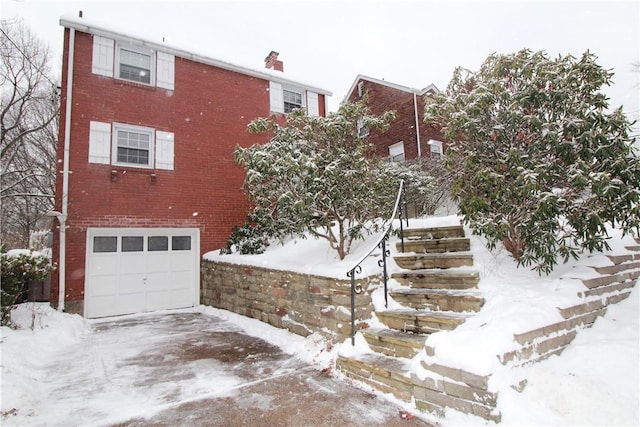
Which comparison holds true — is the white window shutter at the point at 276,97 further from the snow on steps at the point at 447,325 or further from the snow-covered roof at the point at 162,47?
the snow on steps at the point at 447,325

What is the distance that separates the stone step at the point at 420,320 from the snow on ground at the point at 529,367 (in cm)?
24

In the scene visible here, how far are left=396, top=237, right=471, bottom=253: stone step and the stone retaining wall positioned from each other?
3.02ft

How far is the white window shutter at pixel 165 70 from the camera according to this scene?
33.0 ft

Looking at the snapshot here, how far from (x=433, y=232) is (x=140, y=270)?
7.67 m

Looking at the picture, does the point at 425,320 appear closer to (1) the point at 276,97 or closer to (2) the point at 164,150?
(2) the point at 164,150

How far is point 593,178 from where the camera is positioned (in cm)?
387

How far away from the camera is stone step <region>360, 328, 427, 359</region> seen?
388 cm

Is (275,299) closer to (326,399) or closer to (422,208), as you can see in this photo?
(326,399)

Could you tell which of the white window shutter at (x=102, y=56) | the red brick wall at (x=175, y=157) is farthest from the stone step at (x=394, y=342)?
the white window shutter at (x=102, y=56)

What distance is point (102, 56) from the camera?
368 inches

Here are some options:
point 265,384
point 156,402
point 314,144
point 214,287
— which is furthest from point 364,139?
point 214,287

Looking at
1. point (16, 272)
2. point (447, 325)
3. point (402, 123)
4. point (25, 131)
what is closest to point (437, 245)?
point (447, 325)

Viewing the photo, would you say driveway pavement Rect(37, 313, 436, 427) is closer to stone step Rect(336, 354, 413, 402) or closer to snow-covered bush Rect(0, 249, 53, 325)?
stone step Rect(336, 354, 413, 402)

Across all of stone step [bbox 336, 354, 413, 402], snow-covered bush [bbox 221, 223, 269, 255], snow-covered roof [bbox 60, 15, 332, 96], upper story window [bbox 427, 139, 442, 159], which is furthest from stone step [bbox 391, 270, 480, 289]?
upper story window [bbox 427, 139, 442, 159]
